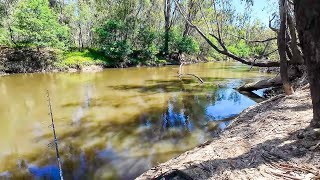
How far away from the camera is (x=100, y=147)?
6984mm

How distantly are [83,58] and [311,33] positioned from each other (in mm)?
27446

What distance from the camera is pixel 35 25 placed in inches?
987

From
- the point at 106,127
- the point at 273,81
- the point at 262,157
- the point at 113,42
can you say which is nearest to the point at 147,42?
the point at 113,42

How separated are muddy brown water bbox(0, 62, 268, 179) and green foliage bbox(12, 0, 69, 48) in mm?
11203

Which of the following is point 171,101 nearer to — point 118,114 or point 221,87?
point 118,114

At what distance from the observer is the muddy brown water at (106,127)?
6.00 metres

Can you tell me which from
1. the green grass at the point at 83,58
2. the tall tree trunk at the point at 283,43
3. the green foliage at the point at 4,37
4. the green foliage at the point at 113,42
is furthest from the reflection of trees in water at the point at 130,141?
the green foliage at the point at 113,42

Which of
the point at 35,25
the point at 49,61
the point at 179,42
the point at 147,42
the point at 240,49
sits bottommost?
the point at 49,61

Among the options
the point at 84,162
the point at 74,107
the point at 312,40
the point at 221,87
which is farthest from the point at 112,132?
the point at 221,87

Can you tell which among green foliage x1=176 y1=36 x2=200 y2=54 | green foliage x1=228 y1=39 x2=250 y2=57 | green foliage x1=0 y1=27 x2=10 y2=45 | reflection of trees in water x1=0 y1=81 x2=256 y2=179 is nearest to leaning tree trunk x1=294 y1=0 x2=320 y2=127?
reflection of trees in water x1=0 y1=81 x2=256 y2=179

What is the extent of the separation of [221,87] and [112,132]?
32.2ft

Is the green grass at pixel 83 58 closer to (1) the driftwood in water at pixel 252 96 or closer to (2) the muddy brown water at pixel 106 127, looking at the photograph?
(2) the muddy brown water at pixel 106 127

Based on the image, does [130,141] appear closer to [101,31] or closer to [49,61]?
[49,61]

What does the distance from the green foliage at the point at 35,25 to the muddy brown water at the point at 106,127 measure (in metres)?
A: 11.2
